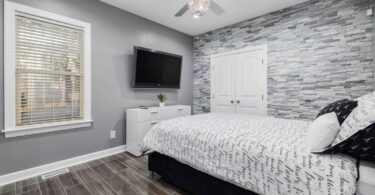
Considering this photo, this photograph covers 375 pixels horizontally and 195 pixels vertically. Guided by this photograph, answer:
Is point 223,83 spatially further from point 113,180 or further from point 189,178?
point 113,180

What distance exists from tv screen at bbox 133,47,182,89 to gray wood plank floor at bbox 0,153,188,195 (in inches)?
60.0

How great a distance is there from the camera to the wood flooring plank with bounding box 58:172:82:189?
6.71 ft

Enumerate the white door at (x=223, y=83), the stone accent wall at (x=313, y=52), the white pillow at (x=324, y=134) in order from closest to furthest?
Answer: the white pillow at (x=324, y=134) → the stone accent wall at (x=313, y=52) → the white door at (x=223, y=83)

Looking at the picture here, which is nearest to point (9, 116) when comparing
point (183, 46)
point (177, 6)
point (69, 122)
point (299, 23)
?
point (69, 122)

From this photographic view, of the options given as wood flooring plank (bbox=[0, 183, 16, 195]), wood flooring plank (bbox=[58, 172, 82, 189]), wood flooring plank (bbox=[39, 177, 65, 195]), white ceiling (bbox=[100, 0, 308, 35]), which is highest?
white ceiling (bbox=[100, 0, 308, 35])

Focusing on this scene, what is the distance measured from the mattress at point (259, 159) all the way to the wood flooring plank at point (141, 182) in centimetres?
42

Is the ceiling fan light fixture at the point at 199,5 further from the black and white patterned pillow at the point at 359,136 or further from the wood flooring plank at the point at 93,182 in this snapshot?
the wood flooring plank at the point at 93,182

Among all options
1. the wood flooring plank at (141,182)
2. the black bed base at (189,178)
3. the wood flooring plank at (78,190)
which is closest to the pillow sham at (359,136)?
the black bed base at (189,178)

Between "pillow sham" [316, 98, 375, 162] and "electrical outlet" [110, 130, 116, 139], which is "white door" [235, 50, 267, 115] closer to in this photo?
"pillow sham" [316, 98, 375, 162]

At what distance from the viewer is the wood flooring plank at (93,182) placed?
6.25 feet

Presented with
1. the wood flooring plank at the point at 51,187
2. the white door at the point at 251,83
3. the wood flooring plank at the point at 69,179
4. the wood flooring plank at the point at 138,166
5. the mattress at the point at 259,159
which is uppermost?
the white door at the point at 251,83

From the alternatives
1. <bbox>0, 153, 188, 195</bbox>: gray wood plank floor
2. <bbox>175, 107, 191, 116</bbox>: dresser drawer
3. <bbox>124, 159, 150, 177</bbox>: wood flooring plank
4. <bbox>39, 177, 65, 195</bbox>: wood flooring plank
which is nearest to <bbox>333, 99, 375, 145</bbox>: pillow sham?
<bbox>0, 153, 188, 195</bbox>: gray wood plank floor

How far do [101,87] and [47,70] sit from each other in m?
0.75

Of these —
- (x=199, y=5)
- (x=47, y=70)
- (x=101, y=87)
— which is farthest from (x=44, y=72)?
(x=199, y=5)
